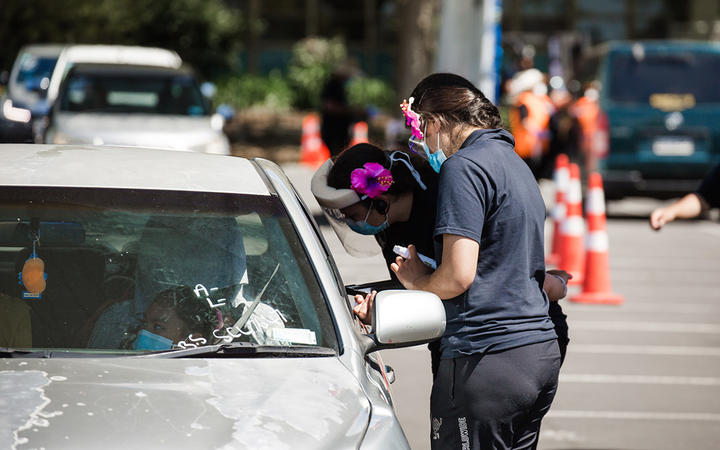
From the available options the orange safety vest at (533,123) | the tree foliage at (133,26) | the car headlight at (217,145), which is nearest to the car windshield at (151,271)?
the car headlight at (217,145)

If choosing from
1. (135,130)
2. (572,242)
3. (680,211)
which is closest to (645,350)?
(572,242)

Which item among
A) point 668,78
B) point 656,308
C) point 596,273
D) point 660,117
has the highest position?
point 668,78

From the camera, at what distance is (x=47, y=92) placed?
16172 millimetres

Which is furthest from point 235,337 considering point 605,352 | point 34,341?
point 605,352

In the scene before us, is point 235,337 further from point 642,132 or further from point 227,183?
point 642,132

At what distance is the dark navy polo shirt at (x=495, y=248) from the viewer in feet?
11.4

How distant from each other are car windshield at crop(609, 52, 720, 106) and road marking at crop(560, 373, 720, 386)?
25.9 ft

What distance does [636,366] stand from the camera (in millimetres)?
7980

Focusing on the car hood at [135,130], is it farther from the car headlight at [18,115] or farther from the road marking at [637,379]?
the road marking at [637,379]

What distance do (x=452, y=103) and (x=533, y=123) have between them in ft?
34.7

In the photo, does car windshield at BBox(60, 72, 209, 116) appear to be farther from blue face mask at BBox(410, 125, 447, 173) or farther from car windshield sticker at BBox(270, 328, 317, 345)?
car windshield sticker at BBox(270, 328, 317, 345)

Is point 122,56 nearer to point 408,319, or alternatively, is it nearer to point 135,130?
point 135,130

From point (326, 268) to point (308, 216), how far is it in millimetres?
300

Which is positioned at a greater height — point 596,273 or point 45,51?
point 45,51
